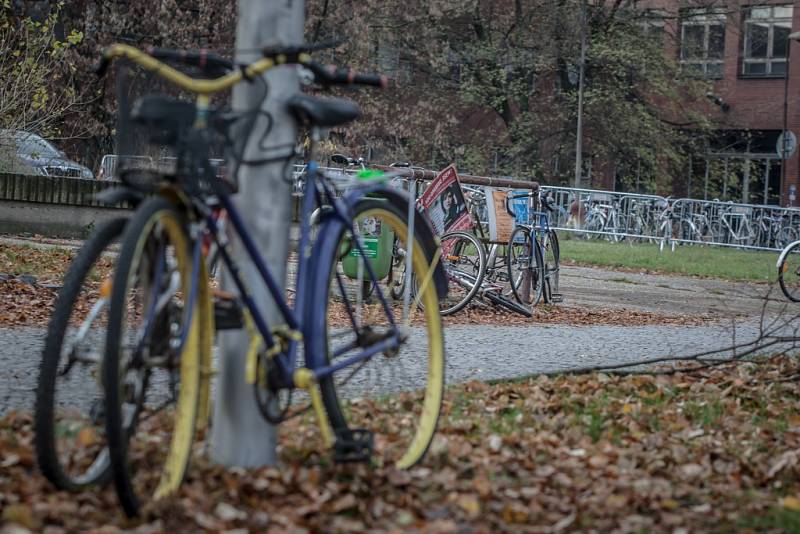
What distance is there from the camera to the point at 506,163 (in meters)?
37.1

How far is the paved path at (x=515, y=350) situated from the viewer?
16.3 ft

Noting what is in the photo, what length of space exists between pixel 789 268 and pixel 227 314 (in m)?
11.3

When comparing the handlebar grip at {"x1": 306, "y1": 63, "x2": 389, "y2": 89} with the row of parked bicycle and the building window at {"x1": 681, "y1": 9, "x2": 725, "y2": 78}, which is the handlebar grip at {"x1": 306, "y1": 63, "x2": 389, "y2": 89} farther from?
the building window at {"x1": 681, "y1": 9, "x2": 725, "y2": 78}

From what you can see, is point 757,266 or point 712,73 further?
point 712,73

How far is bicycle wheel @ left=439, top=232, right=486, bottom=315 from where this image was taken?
33.5ft

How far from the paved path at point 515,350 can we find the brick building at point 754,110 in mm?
30819

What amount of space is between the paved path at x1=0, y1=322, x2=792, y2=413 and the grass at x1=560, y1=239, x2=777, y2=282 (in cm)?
926

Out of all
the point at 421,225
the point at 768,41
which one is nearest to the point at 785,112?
the point at 768,41

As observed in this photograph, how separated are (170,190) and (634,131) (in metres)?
32.5

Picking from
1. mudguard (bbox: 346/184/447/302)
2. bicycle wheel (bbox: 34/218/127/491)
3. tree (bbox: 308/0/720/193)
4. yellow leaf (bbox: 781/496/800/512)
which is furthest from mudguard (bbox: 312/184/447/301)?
tree (bbox: 308/0/720/193)

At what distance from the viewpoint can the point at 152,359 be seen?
309 cm

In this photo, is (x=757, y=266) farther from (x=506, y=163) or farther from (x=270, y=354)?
(x=270, y=354)

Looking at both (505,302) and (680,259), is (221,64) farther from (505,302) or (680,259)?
(680,259)

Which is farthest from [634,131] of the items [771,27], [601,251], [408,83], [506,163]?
[601,251]
